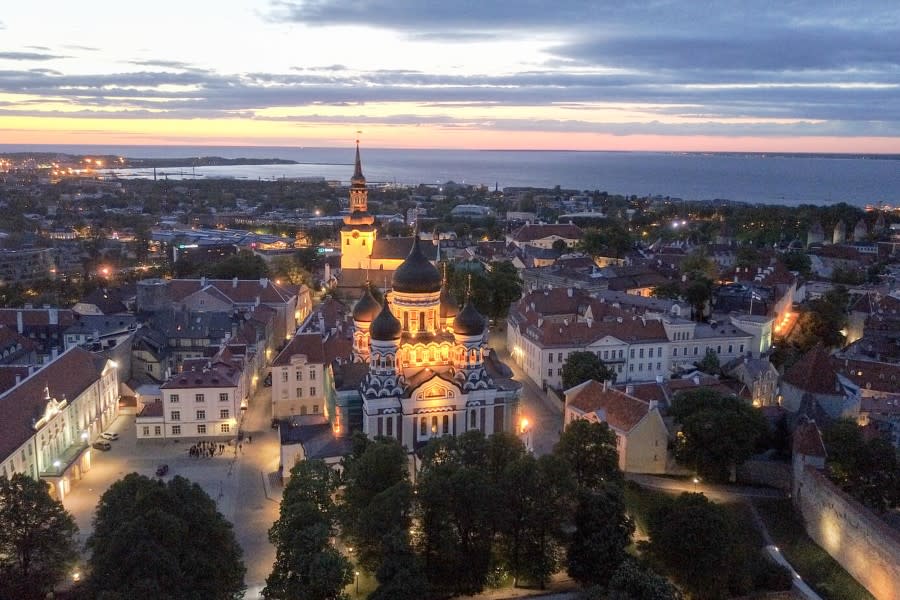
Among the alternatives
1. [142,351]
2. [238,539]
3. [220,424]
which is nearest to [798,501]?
[238,539]

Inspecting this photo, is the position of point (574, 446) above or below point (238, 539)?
above

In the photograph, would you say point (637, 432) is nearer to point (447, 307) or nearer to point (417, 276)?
point (447, 307)

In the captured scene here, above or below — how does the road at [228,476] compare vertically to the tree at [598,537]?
below

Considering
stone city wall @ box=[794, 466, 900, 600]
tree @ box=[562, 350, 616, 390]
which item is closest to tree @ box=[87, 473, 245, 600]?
stone city wall @ box=[794, 466, 900, 600]

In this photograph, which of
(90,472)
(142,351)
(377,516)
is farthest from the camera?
(142,351)

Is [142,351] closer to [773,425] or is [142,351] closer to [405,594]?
[405,594]

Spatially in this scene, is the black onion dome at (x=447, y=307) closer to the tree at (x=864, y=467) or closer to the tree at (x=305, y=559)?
the tree at (x=305, y=559)

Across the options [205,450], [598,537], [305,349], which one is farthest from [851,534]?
[205,450]

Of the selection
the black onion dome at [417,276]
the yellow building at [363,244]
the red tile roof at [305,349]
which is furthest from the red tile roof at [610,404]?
the yellow building at [363,244]
